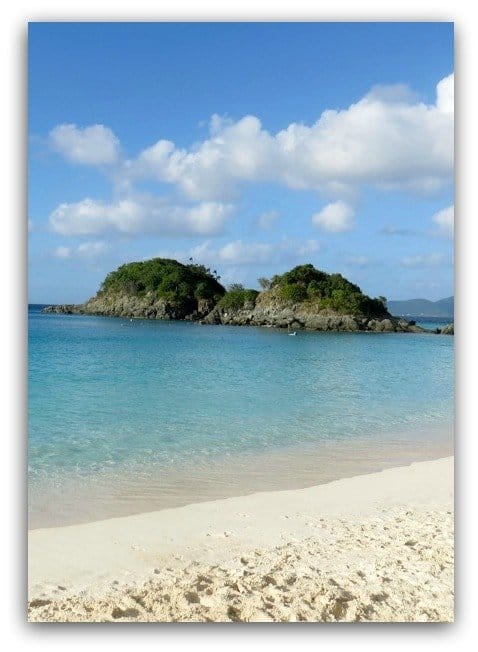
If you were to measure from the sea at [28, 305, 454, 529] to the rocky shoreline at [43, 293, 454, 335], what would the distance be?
70.5ft

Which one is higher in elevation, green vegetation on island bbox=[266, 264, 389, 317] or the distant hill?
green vegetation on island bbox=[266, 264, 389, 317]

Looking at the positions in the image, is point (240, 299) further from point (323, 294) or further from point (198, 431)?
point (198, 431)

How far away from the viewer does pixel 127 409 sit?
8.27m

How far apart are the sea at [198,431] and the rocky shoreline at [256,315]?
70.5 feet

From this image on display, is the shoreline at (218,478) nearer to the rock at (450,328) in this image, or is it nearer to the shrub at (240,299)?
the rock at (450,328)

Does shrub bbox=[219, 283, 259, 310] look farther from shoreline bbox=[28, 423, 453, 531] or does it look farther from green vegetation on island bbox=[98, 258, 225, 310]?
shoreline bbox=[28, 423, 453, 531]

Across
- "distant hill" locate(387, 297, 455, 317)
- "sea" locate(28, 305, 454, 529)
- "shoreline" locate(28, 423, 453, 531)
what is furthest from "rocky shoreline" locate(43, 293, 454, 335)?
"distant hill" locate(387, 297, 455, 317)

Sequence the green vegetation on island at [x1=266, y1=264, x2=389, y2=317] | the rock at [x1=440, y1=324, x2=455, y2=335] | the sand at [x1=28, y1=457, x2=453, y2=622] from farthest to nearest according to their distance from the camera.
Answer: the green vegetation on island at [x1=266, y1=264, x2=389, y2=317], the rock at [x1=440, y1=324, x2=455, y2=335], the sand at [x1=28, y1=457, x2=453, y2=622]

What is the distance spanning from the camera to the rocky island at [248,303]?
37.2 meters

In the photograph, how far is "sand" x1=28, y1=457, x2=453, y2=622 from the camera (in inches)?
115

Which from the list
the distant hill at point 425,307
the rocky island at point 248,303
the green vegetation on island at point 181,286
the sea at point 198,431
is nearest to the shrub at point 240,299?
the rocky island at point 248,303

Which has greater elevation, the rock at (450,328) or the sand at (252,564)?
the rock at (450,328)

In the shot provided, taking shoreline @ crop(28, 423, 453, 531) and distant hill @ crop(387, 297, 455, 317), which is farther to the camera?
shoreline @ crop(28, 423, 453, 531)

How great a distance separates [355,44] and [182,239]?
1.74 m
